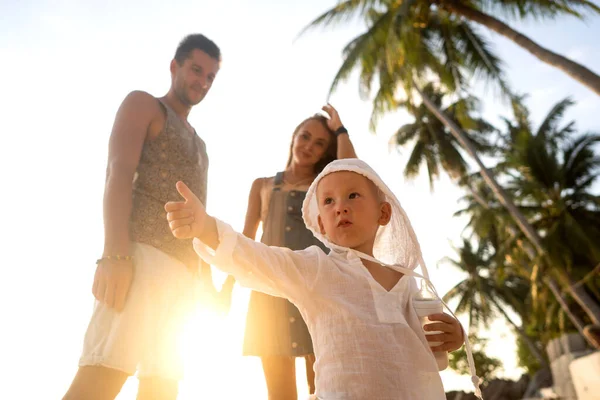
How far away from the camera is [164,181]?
2.26 meters

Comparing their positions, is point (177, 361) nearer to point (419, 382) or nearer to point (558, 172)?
point (419, 382)

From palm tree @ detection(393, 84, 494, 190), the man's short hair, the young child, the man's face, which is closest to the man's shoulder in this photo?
the man's face

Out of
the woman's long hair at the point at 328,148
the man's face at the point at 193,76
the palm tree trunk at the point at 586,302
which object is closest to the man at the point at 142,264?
the man's face at the point at 193,76

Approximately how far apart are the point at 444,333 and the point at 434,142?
2451cm

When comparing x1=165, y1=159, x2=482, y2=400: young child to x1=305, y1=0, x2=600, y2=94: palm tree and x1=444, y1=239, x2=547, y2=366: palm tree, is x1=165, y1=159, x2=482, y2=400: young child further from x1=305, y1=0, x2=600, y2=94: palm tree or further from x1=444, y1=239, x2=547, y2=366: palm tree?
x1=444, y1=239, x2=547, y2=366: palm tree

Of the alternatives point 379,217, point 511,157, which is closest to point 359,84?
point 511,157

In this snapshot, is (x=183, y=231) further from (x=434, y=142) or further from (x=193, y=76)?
(x=434, y=142)

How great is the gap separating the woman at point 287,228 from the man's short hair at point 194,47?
77 centimetres

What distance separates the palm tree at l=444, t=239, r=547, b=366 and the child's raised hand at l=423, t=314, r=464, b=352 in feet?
89.1

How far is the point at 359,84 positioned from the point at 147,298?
14031 millimetres

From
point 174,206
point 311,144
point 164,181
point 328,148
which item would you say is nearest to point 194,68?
point 164,181

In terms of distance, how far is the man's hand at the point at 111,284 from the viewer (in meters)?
1.87

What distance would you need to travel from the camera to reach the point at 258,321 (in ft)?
9.09

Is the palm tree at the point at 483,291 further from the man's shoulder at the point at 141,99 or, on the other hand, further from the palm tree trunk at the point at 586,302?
the man's shoulder at the point at 141,99
